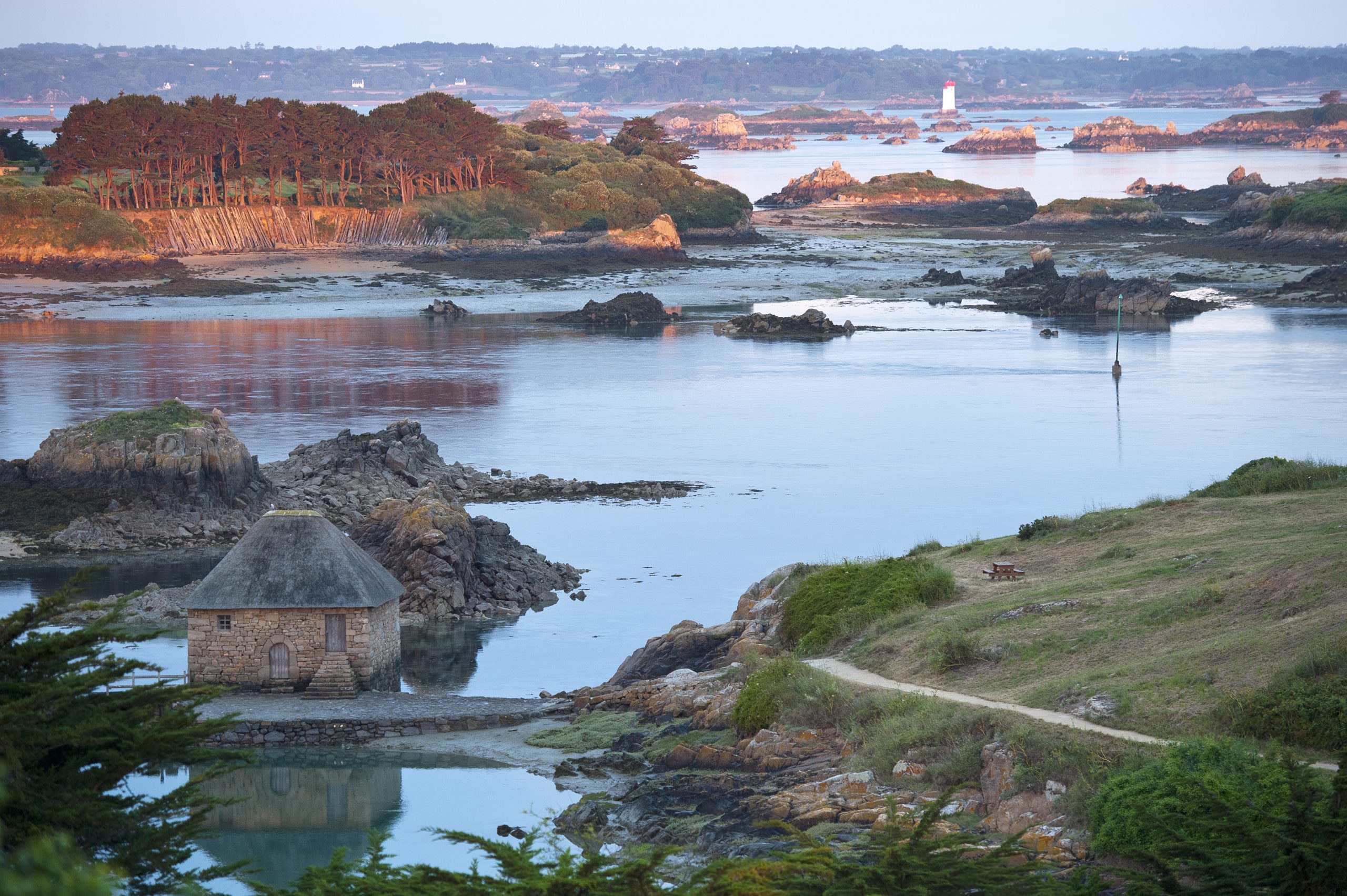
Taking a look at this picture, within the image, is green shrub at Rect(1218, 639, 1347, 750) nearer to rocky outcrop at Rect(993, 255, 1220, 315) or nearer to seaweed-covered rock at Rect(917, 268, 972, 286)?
rocky outcrop at Rect(993, 255, 1220, 315)

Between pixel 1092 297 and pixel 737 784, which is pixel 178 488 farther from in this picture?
pixel 1092 297

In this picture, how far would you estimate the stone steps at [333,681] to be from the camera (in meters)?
23.9

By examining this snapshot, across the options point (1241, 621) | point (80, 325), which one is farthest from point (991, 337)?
point (1241, 621)

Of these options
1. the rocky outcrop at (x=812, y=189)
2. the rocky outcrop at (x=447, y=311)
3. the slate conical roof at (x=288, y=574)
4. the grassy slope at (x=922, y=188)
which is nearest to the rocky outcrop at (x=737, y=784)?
the slate conical roof at (x=288, y=574)

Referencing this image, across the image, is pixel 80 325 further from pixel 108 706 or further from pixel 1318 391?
pixel 108 706

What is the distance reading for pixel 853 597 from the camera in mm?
23281

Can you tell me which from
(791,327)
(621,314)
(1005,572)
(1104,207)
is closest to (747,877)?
(1005,572)

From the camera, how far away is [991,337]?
249 feet

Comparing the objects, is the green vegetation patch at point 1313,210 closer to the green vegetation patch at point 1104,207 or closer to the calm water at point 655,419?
the calm water at point 655,419

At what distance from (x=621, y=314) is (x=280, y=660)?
58774mm

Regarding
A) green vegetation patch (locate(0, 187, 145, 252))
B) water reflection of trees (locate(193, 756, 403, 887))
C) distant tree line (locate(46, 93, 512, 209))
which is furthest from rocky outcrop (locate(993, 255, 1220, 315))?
water reflection of trees (locate(193, 756, 403, 887))

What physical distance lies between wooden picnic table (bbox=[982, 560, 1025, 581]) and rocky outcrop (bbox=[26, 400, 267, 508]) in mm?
20822

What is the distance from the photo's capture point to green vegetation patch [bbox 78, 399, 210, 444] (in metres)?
38.2

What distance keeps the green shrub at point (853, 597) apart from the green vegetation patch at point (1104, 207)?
9866 cm
